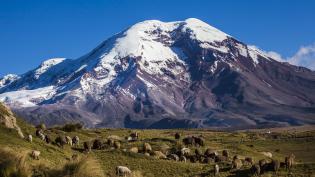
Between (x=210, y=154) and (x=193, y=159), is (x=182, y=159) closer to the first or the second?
(x=193, y=159)

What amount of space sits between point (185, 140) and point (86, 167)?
163ft

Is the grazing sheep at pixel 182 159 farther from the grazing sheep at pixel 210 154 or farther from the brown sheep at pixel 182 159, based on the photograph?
the grazing sheep at pixel 210 154

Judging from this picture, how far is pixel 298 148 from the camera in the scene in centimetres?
9512

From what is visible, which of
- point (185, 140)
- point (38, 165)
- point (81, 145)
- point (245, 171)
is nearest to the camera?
point (38, 165)

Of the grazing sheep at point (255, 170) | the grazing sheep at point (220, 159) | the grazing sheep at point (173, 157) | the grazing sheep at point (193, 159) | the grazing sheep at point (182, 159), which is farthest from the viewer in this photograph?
the grazing sheep at point (220, 159)

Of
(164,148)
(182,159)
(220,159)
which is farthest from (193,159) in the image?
(164,148)

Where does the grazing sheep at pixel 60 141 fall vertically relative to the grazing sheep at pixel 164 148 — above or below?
above

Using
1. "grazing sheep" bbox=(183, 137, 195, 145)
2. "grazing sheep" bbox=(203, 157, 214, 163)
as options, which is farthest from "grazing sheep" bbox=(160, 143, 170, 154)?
"grazing sheep" bbox=(183, 137, 195, 145)

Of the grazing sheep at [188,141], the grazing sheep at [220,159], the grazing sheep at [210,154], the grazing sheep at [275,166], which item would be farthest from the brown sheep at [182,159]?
the grazing sheep at [188,141]

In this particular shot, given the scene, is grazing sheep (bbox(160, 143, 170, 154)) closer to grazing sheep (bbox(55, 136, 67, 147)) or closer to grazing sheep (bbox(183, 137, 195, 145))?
grazing sheep (bbox(183, 137, 195, 145))

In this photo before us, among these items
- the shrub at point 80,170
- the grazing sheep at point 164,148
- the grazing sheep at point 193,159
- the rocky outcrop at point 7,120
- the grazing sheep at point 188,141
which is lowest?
the shrub at point 80,170

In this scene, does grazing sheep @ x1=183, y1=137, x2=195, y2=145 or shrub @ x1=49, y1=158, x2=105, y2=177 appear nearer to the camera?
shrub @ x1=49, y1=158, x2=105, y2=177

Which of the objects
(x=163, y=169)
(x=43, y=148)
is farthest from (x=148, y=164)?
(x=43, y=148)

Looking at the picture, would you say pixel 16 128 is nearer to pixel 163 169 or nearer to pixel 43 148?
pixel 43 148
